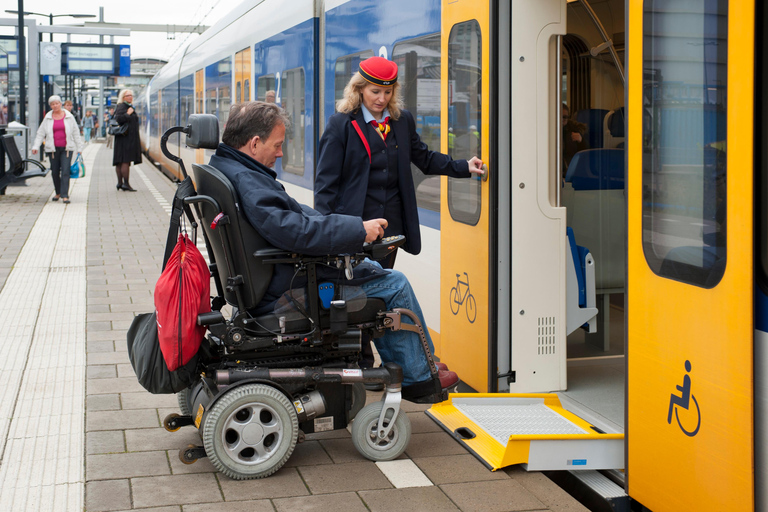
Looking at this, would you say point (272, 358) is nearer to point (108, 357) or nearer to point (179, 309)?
point (179, 309)

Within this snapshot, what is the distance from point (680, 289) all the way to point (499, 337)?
1595 millimetres

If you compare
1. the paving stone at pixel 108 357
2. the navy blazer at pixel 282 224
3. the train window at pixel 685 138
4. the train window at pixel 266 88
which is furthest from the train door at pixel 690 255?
the train window at pixel 266 88

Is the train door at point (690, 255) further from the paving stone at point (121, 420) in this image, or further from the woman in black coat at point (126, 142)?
the woman in black coat at point (126, 142)

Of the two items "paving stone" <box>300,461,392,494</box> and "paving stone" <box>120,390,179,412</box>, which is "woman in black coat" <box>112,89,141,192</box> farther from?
"paving stone" <box>300,461,392,494</box>

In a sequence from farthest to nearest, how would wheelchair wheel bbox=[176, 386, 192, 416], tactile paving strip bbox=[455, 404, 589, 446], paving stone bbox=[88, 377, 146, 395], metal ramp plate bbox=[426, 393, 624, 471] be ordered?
1. paving stone bbox=[88, 377, 146, 395]
2. wheelchair wheel bbox=[176, 386, 192, 416]
3. tactile paving strip bbox=[455, 404, 589, 446]
4. metal ramp plate bbox=[426, 393, 624, 471]

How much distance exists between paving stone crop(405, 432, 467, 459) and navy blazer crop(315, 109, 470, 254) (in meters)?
0.93

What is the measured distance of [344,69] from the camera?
7.20m

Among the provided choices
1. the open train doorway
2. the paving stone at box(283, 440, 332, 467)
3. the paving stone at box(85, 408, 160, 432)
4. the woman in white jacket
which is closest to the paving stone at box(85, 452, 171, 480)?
the paving stone at box(85, 408, 160, 432)

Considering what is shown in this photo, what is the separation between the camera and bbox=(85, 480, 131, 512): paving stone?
328cm

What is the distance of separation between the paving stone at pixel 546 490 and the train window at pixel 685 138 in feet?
3.02

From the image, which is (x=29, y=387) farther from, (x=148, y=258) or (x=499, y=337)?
(x=148, y=258)

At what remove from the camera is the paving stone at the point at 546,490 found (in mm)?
3307

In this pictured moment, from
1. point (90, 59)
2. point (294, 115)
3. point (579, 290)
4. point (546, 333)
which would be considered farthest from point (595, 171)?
point (90, 59)

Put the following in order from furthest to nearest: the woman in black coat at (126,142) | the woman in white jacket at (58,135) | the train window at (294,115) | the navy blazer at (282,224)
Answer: the woman in black coat at (126,142), the woman in white jacket at (58,135), the train window at (294,115), the navy blazer at (282,224)
